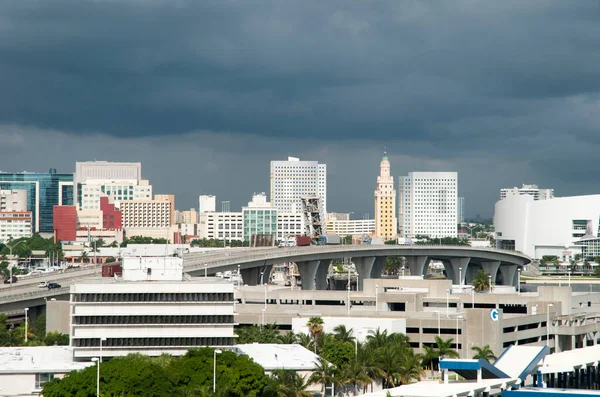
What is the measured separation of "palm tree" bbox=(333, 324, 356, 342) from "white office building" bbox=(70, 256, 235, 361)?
847 inches

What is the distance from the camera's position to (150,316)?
343 feet

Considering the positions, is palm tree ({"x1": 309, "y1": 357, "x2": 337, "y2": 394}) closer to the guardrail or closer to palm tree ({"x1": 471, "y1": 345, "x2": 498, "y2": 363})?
palm tree ({"x1": 471, "y1": 345, "x2": 498, "y2": 363})

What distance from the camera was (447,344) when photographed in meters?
121

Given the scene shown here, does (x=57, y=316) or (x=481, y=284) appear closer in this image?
(x=57, y=316)

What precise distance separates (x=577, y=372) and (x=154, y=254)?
4020 centimetres

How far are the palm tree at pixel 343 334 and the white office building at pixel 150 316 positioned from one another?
21.5m

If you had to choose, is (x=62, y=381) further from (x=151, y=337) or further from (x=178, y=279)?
(x=178, y=279)

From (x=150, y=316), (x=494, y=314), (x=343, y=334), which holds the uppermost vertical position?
(x=150, y=316)

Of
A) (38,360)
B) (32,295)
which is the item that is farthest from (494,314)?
(32,295)

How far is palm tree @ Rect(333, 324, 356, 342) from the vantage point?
407 feet

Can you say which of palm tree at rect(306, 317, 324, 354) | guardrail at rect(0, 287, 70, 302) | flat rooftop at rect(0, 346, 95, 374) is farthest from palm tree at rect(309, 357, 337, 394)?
guardrail at rect(0, 287, 70, 302)

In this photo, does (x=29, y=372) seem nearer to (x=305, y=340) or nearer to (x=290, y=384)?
(x=290, y=384)

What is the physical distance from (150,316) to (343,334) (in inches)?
1066

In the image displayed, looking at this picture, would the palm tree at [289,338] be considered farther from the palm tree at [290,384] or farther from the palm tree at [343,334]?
the palm tree at [290,384]
